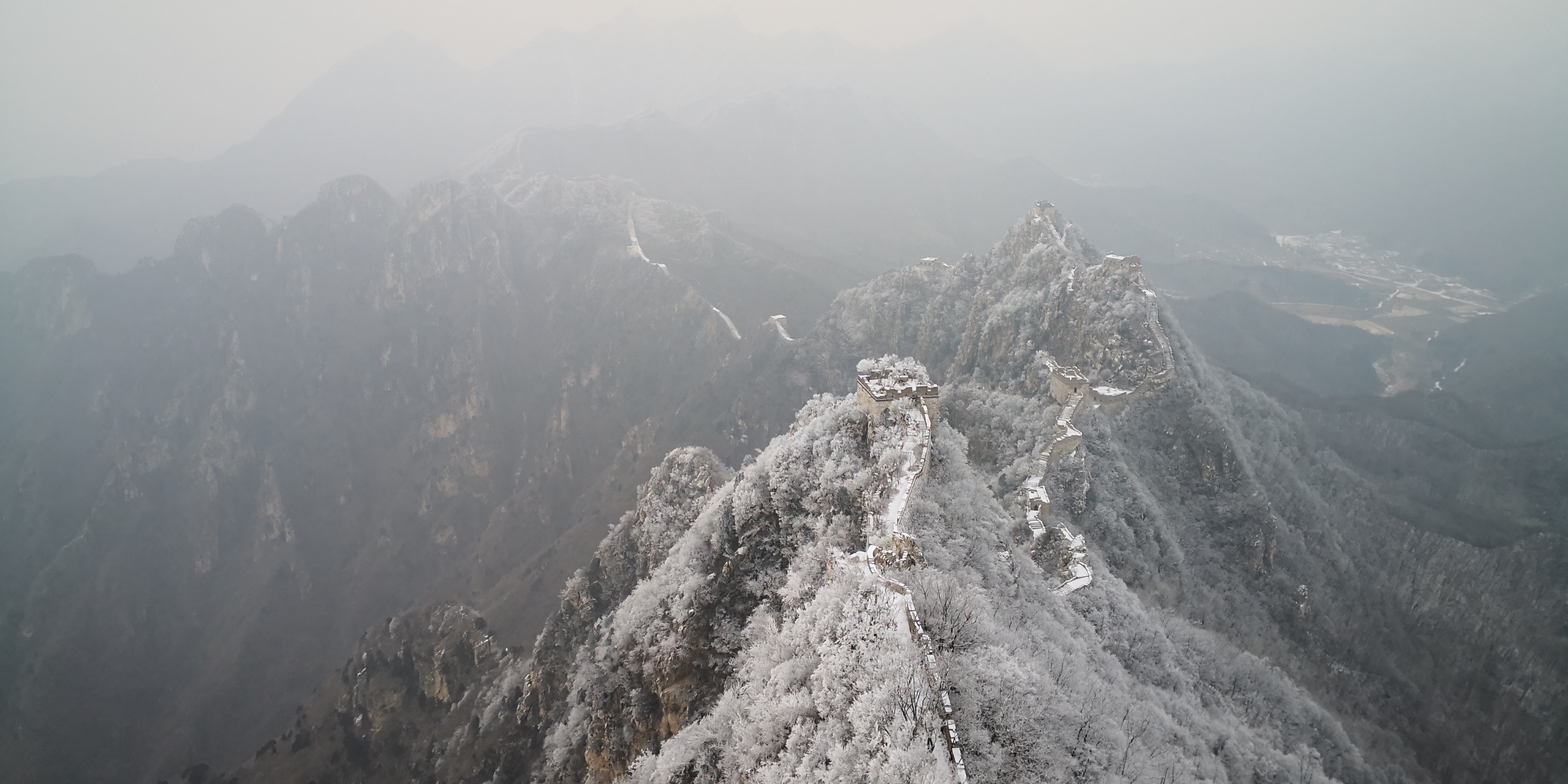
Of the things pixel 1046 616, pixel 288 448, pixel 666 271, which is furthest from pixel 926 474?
pixel 288 448

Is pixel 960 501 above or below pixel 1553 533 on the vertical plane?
above

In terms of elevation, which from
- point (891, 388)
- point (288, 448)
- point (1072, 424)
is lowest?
point (288, 448)

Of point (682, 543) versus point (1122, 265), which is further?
point (1122, 265)

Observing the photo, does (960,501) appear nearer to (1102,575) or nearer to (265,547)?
(1102,575)

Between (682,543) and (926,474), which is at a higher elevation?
(926,474)

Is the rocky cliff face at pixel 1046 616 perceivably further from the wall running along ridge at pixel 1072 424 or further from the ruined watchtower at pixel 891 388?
the ruined watchtower at pixel 891 388

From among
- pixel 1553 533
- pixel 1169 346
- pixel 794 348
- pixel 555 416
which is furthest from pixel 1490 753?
pixel 555 416

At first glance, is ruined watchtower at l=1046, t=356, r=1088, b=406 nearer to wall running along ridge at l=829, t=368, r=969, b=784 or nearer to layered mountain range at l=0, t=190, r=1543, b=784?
layered mountain range at l=0, t=190, r=1543, b=784

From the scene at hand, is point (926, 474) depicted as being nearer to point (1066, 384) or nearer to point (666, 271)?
point (1066, 384)
